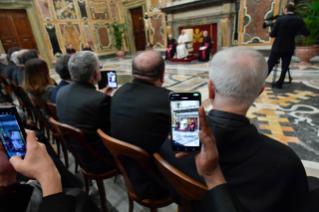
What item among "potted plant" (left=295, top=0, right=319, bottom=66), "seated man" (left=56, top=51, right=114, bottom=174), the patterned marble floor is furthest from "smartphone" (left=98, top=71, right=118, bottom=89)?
"potted plant" (left=295, top=0, right=319, bottom=66)

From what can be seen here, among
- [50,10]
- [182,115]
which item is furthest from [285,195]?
[50,10]

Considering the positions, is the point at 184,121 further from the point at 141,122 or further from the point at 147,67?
the point at 147,67

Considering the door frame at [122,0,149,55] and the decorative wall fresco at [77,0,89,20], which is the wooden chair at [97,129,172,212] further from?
the decorative wall fresco at [77,0,89,20]

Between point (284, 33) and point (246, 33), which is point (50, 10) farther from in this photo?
point (284, 33)

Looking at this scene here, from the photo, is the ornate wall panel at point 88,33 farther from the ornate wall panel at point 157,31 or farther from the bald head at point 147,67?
the bald head at point 147,67

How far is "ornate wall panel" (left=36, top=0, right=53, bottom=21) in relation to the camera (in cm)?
765

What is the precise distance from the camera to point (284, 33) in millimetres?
2873

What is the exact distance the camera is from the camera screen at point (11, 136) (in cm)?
53

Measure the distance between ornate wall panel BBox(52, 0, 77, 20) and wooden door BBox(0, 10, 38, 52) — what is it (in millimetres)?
1294

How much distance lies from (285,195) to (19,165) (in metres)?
0.86

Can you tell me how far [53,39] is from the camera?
8227mm

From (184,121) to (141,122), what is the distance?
338 mm

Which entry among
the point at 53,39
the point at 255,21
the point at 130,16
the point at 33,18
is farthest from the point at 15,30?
the point at 255,21


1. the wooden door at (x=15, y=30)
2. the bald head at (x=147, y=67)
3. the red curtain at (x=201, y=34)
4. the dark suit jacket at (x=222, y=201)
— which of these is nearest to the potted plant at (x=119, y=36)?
the wooden door at (x=15, y=30)
